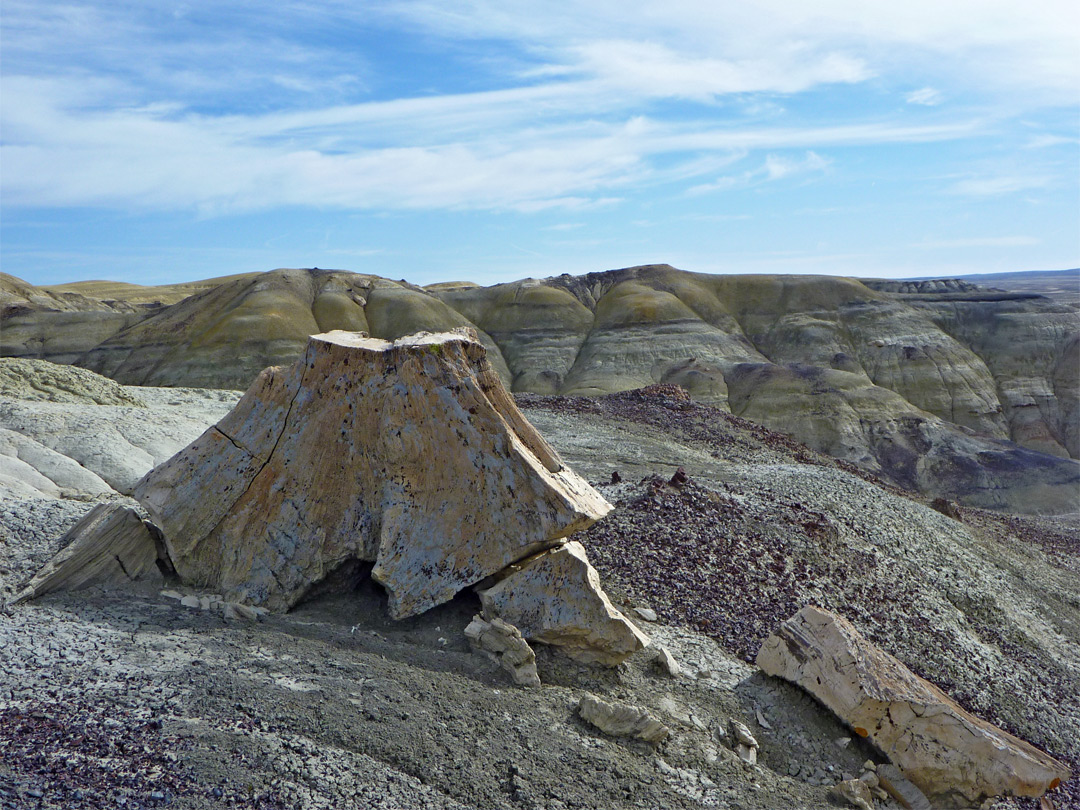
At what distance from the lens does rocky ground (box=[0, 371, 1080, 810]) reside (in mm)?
6859

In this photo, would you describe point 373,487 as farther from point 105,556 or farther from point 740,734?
point 740,734

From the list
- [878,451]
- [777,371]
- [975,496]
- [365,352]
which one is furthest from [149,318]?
[365,352]

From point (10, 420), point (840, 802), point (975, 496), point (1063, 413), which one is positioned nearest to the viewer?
point (840, 802)

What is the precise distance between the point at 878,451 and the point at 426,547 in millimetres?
45359

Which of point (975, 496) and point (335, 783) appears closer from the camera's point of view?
point (335, 783)

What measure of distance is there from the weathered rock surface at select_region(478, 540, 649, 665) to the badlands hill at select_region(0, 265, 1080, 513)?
135 ft

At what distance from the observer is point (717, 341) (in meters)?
78.3

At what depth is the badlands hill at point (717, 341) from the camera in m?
55.5

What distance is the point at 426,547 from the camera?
983 centimetres

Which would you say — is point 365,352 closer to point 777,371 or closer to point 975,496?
point 975,496

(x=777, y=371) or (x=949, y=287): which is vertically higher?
(x=949, y=287)

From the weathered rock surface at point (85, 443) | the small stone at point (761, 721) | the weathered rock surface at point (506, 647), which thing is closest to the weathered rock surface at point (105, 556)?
the weathered rock surface at point (506, 647)

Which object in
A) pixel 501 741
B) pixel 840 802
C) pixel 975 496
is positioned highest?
pixel 501 741

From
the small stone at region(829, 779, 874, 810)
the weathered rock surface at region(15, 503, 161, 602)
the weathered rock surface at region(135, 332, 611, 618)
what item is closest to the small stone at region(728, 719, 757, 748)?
the small stone at region(829, 779, 874, 810)
